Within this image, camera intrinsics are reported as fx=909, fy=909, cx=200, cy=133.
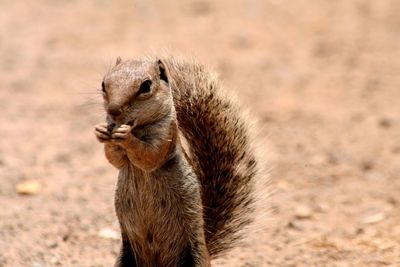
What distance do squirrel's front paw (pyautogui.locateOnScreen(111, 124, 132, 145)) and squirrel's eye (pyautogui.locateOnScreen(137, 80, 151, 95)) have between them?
0.21m

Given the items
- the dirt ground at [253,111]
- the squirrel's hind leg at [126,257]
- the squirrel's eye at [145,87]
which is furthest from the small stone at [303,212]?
the squirrel's eye at [145,87]

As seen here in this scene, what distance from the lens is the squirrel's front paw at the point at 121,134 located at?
3822 millimetres

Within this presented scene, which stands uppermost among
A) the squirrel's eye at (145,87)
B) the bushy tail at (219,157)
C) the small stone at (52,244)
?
the squirrel's eye at (145,87)

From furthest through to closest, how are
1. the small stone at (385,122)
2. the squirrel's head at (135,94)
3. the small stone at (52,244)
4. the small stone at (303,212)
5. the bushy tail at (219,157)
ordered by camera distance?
the small stone at (385,122)
the small stone at (303,212)
the small stone at (52,244)
the bushy tail at (219,157)
the squirrel's head at (135,94)

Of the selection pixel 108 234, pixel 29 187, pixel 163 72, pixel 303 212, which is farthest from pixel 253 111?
pixel 163 72

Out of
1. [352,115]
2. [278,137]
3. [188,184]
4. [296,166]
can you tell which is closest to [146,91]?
[188,184]

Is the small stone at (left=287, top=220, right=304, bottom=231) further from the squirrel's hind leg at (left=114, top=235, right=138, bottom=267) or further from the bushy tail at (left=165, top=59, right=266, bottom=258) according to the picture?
the squirrel's hind leg at (left=114, top=235, right=138, bottom=267)

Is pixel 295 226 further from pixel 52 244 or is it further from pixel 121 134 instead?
pixel 121 134

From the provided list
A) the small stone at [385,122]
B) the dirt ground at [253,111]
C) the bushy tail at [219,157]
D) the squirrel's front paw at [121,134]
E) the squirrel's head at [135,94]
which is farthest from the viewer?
the small stone at [385,122]

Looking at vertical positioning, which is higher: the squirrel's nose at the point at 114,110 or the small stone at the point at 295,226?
the squirrel's nose at the point at 114,110

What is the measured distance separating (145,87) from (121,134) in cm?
31

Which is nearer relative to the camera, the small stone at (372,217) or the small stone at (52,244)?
the small stone at (52,244)

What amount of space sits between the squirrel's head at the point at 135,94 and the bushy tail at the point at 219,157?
537 mm

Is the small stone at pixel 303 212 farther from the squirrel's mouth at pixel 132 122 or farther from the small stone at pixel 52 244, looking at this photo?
the squirrel's mouth at pixel 132 122
